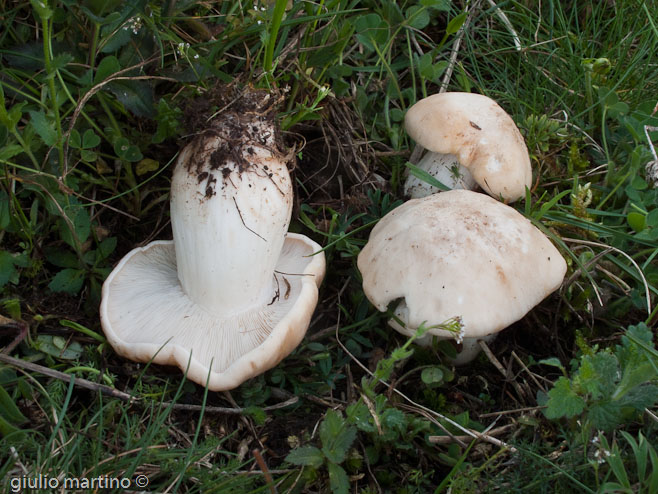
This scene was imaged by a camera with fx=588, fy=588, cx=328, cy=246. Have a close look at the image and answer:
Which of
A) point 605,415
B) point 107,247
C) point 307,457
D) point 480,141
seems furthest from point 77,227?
point 605,415

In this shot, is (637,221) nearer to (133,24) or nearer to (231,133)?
(231,133)

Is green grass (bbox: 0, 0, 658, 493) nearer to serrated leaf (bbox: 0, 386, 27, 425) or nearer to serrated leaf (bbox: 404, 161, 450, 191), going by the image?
serrated leaf (bbox: 0, 386, 27, 425)

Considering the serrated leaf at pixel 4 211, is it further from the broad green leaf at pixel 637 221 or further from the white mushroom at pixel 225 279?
the broad green leaf at pixel 637 221

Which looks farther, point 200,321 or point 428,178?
point 428,178

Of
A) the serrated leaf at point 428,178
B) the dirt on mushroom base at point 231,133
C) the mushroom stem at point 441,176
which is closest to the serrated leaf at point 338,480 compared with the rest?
the dirt on mushroom base at point 231,133

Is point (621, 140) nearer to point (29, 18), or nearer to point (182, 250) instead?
point (182, 250)
